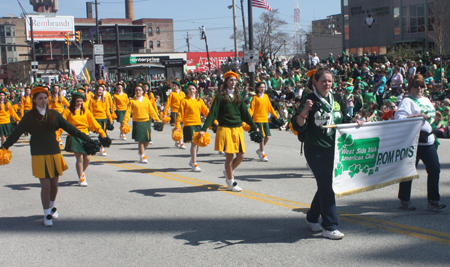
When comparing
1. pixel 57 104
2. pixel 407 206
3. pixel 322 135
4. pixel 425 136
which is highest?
pixel 57 104

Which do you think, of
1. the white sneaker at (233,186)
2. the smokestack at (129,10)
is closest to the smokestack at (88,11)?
the smokestack at (129,10)

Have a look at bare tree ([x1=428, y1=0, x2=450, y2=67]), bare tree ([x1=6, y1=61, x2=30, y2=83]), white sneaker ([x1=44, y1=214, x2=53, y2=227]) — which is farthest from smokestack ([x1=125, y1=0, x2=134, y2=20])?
white sneaker ([x1=44, y1=214, x2=53, y2=227])

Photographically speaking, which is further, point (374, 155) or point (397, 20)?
point (397, 20)

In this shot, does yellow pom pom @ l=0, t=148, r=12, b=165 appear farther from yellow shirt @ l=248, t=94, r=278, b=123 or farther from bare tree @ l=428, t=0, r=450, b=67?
bare tree @ l=428, t=0, r=450, b=67

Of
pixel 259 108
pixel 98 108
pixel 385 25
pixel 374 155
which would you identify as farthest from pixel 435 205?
pixel 385 25

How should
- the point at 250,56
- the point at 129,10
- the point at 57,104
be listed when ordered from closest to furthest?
1. the point at 57,104
2. the point at 250,56
3. the point at 129,10

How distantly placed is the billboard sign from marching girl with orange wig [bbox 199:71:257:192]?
9300cm

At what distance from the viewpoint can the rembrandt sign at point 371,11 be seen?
1678 inches

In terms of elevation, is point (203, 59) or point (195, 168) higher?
point (203, 59)

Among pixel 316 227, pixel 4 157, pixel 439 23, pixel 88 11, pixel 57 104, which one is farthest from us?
pixel 88 11

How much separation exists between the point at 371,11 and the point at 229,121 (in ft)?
134

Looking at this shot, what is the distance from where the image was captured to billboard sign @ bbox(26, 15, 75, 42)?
9406cm

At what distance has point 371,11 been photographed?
44.2 meters

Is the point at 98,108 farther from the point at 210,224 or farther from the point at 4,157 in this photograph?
the point at 210,224
